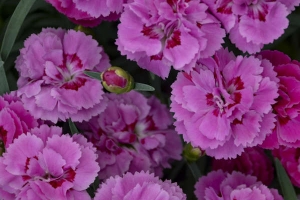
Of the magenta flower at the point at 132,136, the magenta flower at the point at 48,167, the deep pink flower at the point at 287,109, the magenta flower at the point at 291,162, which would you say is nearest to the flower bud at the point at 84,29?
the magenta flower at the point at 132,136

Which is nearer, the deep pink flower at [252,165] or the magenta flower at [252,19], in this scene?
the magenta flower at [252,19]

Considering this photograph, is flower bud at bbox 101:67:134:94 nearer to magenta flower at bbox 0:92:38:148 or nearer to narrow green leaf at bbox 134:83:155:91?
narrow green leaf at bbox 134:83:155:91

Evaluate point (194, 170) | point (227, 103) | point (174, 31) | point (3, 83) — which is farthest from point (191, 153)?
point (3, 83)

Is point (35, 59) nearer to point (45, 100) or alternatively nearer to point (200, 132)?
point (45, 100)

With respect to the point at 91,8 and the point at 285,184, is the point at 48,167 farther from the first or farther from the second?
the point at 285,184

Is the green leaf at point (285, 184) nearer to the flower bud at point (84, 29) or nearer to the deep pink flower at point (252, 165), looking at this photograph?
the deep pink flower at point (252, 165)

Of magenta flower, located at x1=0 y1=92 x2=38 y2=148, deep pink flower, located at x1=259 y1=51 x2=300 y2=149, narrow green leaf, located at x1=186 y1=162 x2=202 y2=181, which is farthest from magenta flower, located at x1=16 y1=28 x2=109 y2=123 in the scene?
deep pink flower, located at x1=259 y1=51 x2=300 y2=149

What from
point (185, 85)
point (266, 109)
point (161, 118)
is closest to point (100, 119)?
point (161, 118)
